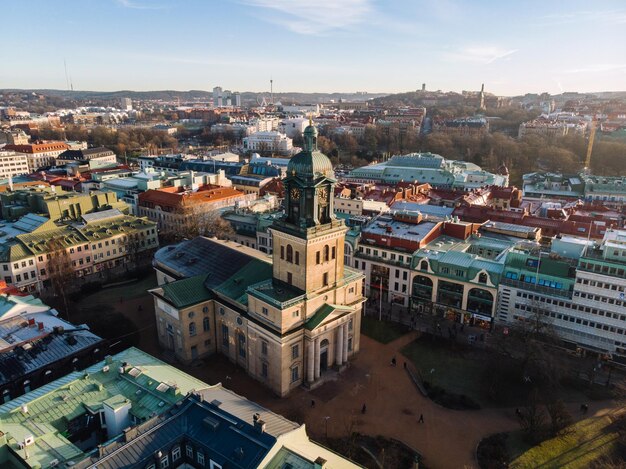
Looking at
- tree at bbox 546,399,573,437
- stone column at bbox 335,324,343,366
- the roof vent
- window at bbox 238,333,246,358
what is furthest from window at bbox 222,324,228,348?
tree at bbox 546,399,573,437

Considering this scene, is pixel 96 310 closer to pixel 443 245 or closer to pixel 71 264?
pixel 71 264

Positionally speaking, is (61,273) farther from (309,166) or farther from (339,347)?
(309,166)

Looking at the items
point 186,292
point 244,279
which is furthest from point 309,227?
point 186,292

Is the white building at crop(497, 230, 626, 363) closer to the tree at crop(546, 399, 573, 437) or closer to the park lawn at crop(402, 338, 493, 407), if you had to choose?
the park lawn at crop(402, 338, 493, 407)

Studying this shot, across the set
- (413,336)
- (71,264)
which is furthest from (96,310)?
(413,336)

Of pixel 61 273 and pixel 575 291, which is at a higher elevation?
pixel 575 291
